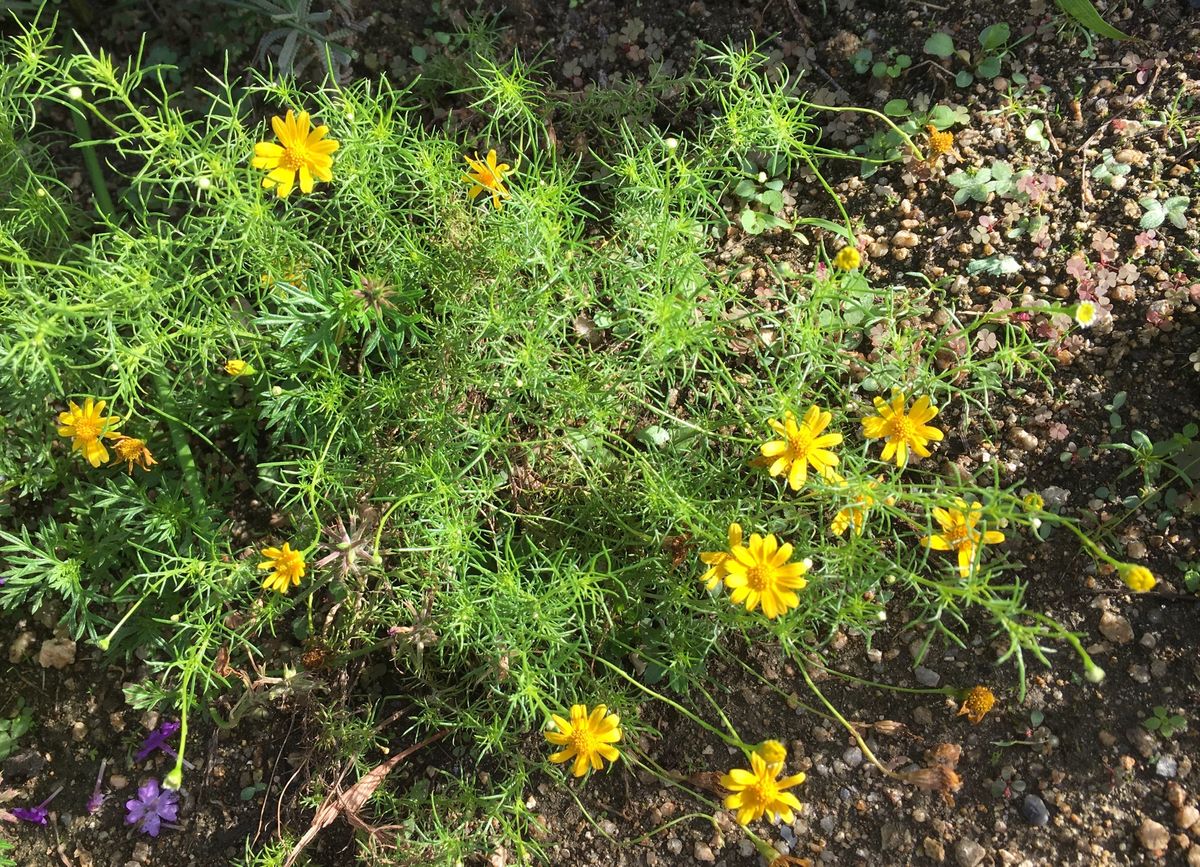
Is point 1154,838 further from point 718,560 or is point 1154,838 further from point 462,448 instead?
point 462,448

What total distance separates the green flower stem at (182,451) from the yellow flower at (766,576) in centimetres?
138

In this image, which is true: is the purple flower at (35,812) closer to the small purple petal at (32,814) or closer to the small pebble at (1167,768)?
the small purple petal at (32,814)

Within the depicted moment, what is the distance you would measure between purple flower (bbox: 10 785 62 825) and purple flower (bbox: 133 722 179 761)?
0.91 feet

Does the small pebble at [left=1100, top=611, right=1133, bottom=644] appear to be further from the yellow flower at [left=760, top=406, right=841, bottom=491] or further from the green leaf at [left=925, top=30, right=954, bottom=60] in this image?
the green leaf at [left=925, top=30, right=954, bottom=60]

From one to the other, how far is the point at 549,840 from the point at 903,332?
164cm

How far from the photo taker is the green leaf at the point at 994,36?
2.62m

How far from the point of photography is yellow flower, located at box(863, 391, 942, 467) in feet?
6.35

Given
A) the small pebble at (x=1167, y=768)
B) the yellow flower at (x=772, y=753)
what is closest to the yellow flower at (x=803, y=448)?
the yellow flower at (x=772, y=753)

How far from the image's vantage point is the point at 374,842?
85.4 inches

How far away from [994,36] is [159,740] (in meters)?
3.11

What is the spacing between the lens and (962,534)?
1.82m

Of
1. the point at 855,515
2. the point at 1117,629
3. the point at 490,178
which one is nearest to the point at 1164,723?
the point at 1117,629

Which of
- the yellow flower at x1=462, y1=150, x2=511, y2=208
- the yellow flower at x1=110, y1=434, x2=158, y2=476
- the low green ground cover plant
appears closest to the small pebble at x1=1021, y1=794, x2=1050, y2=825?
the low green ground cover plant

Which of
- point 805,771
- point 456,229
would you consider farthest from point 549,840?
point 456,229
